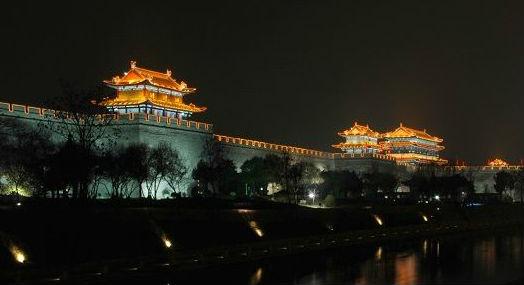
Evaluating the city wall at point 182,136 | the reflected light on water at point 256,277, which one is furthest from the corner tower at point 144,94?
the reflected light on water at point 256,277

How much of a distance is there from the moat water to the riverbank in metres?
0.93

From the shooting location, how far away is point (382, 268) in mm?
36250

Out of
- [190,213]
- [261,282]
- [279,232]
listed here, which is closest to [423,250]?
[279,232]

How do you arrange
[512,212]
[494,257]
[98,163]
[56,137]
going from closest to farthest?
[494,257] < [98,163] < [56,137] < [512,212]

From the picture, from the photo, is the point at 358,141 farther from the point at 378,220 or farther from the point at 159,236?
the point at 159,236

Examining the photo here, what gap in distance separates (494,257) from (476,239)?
13.6 metres

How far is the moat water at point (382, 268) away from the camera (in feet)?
104

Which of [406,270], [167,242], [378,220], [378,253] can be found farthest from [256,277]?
[378,220]

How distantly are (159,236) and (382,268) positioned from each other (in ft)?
32.6

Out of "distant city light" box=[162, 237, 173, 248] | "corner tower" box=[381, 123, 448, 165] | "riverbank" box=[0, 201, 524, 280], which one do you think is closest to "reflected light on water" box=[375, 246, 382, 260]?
"riverbank" box=[0, 201, 524, 280]

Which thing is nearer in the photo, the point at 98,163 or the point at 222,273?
the point at 222,273

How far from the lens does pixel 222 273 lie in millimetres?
32938

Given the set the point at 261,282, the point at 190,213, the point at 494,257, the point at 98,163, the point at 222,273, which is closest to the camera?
the point at 261,282

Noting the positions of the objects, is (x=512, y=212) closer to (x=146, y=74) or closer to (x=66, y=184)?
(x=146, y=74)
